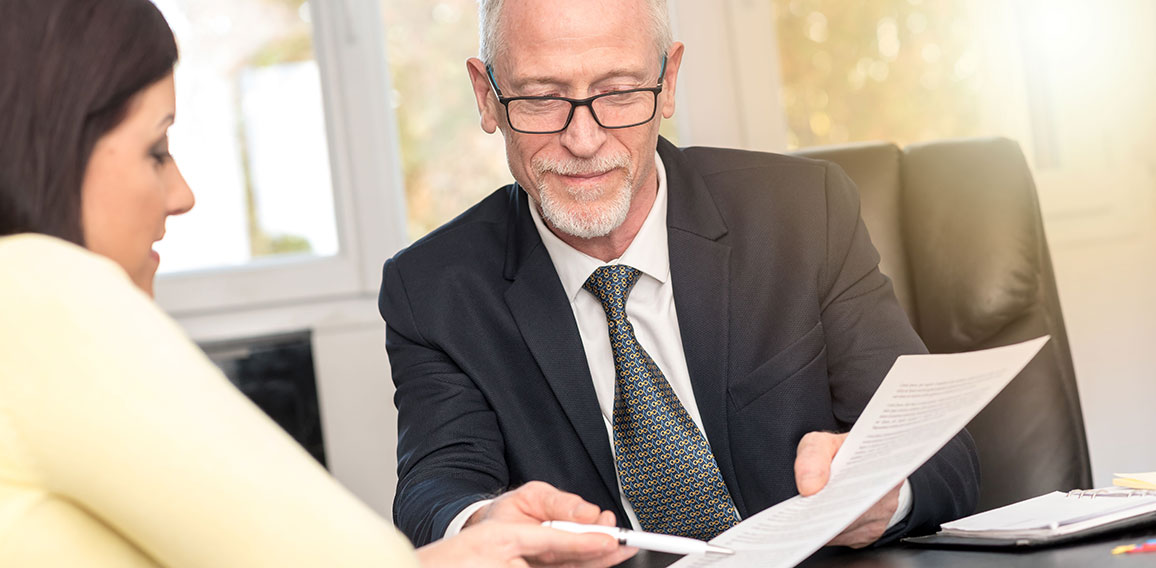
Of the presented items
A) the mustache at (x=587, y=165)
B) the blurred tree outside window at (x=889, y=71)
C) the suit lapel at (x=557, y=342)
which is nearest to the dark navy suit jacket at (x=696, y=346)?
the suit lapel at (x=557, y=342)

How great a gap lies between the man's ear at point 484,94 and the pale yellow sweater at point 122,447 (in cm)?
106

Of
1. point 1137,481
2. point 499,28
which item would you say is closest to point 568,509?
point 1137,481

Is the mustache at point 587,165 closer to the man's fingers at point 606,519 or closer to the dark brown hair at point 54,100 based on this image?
the man's fingers at point 606,519

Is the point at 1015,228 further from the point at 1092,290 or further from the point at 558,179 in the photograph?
the point at 1092,290

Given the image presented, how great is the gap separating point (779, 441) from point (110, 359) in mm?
1028

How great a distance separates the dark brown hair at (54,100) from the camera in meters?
0.76

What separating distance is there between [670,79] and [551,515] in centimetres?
89

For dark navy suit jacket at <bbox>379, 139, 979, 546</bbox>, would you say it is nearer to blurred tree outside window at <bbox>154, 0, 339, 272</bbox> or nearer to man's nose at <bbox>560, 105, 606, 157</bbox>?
man's nose at <bbox>560, 105, 606, 157</bbox>

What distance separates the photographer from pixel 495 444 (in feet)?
5.01

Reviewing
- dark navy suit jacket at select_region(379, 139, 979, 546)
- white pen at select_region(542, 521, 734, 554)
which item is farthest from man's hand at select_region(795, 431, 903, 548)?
dark navy suit jacket at select_region(379, 139, 979, 546)

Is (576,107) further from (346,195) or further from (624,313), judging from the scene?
(346,195)

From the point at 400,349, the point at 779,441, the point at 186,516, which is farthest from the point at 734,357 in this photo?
the point at 186,516

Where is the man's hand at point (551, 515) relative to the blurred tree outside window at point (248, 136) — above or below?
below

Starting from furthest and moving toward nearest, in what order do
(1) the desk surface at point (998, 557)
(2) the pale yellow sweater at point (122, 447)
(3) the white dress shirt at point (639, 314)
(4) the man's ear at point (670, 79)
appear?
(4) the man's ear at point (670, 79)
(3) the white dress shirt at point (639, 314)
(1) the desk surface at point (998, 557)
(2) the pale yellow sweater at point (122, 447)
